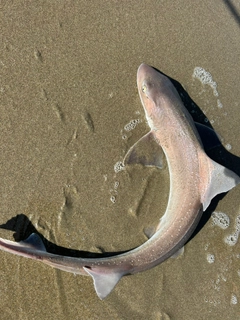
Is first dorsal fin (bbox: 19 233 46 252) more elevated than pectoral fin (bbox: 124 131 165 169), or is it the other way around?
pectoral fin (bbox: 124 131 165 169)

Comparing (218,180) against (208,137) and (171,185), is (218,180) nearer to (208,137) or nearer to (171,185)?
(171,185)

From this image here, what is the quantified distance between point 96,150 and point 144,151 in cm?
53

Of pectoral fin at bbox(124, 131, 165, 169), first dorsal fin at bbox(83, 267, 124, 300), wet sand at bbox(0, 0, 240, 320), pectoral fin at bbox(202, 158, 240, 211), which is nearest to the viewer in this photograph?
first dorsal fin at bbox(83, 267, 124, 300)

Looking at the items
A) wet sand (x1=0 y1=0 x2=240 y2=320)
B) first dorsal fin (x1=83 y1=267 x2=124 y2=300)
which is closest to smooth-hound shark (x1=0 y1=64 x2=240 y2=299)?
first dorsal fin (x1=83 y1=267 x2=124 y2=300)

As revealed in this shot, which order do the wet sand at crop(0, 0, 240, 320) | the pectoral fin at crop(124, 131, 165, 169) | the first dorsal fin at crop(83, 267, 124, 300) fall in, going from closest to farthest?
the first dorsal fin at crop(83, 267, 124, 300) < the wet sand at crop(0, 0, 240, 320) < the pectoral fin at crop(124, 131, 165, 169)

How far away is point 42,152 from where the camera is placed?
3666 millimetres

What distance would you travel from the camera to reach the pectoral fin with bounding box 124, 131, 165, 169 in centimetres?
378

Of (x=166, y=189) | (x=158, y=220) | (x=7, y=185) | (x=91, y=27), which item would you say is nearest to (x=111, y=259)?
(x=158, y=220)

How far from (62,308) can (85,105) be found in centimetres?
221

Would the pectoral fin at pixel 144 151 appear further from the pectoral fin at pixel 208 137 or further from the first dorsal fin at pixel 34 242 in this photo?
the first dorsal fin at pixel 34 242

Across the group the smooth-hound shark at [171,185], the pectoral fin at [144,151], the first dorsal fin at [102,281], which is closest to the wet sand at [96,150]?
the pectoral fin at [144,151]

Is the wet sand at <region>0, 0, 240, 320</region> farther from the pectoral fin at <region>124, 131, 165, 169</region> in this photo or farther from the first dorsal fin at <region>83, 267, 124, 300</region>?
the first dorsal fin at <region>83, 267, 124, 300</region>

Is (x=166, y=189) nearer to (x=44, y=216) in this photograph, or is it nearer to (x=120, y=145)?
(x=120, y=145)

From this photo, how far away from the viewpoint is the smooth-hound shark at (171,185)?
3334mm
